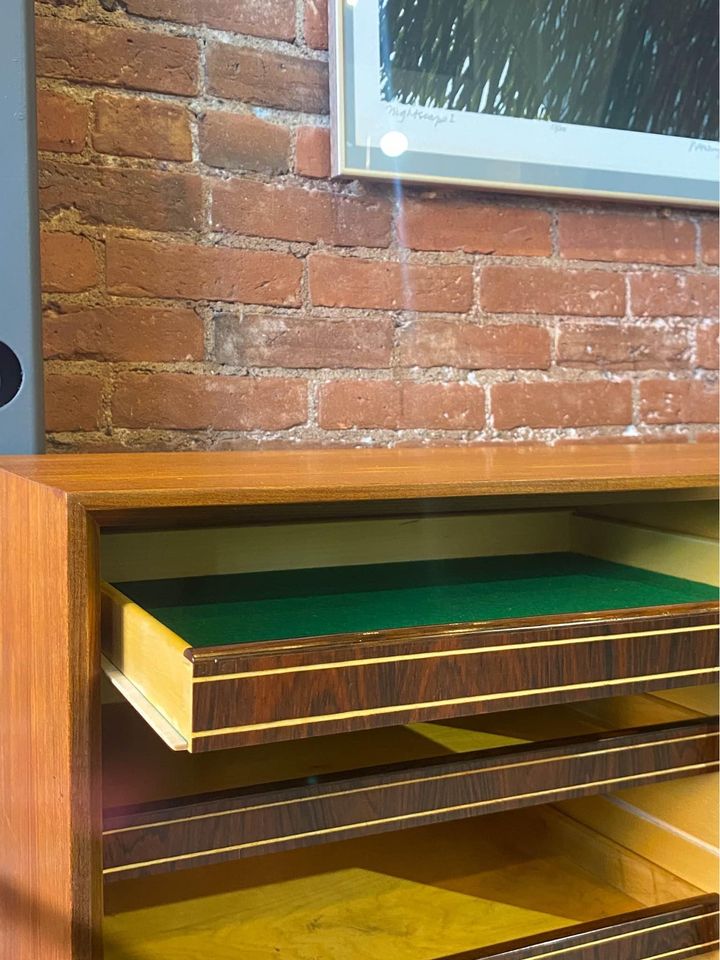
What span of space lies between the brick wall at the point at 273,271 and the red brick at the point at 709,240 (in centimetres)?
6

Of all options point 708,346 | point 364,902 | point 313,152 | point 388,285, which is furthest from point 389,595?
point 708,346

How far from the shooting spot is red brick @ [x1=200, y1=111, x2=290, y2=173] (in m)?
1.14

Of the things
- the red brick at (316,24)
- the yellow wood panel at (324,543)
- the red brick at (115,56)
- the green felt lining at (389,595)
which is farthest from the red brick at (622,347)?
the red brick at (115,56)

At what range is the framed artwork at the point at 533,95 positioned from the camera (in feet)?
3.88

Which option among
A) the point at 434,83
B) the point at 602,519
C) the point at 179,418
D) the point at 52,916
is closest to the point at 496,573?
the point at 602,519

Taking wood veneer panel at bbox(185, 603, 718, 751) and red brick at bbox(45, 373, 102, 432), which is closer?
wood veneer panel at bbox(185, 603, 718, 751)

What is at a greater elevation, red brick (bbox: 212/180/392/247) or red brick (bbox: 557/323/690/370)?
red brick (bbox: 212/180/392/247)

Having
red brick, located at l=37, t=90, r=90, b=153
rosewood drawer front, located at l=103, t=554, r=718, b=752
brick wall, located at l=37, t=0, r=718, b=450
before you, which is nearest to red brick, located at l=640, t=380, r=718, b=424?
brick wall, located at l=37, t=0, r=718, b=450

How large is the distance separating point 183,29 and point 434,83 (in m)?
0.33

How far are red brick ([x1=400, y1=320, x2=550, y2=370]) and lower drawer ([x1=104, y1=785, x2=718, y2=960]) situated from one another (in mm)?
601

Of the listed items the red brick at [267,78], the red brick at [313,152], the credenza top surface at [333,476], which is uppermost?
the red brick at [267,78]

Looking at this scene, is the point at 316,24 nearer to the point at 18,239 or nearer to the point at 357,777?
the point at 18,239

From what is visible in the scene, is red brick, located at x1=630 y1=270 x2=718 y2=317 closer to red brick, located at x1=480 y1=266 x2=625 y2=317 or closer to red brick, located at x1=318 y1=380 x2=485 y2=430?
red brick, located at x1=480 y1=266 x2=625 y2=317

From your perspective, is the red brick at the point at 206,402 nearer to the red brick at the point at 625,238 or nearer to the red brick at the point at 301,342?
the red brick at the point at 301,342
